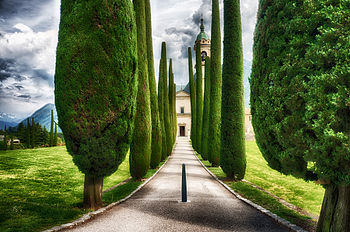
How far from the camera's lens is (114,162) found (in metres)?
5.82

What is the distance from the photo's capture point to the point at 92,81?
5418 millimetres

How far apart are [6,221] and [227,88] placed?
8.77 m

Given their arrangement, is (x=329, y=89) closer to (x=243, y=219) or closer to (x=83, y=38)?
(x=243, y=219)

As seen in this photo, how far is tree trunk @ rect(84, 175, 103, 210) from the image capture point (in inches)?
230

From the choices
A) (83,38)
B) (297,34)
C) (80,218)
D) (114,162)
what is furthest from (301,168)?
(83,38)

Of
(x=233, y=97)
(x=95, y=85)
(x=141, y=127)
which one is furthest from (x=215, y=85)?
(x=95, y=85)

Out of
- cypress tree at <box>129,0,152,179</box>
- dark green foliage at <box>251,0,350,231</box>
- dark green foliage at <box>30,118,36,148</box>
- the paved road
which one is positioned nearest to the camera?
dark green foliage at <box>251,0,350,231</box>

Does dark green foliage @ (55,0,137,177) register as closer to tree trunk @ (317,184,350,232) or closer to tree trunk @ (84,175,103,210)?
tree trunk @ (84,175,103,210)

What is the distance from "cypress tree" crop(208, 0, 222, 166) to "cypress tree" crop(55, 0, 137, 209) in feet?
31.4

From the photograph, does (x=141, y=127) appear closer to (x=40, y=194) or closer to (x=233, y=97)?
(x=233, y=97)

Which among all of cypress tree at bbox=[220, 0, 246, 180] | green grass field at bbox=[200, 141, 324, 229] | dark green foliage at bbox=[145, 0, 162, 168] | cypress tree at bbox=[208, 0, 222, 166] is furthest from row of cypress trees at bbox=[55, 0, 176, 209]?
cypress tree at bbox=[208, 0, 222, 166]

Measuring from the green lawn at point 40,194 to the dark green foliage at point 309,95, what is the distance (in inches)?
190

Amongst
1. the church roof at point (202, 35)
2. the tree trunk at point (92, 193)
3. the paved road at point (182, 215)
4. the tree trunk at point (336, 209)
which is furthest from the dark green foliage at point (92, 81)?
the church roof at point (202, 35)

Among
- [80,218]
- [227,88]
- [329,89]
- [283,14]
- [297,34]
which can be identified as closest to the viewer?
[329,89]
